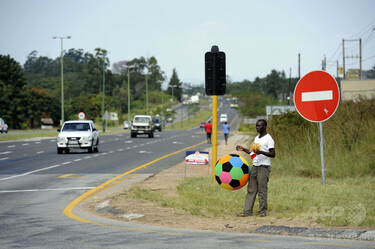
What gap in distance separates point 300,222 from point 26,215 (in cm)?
484

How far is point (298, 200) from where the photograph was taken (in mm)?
11367

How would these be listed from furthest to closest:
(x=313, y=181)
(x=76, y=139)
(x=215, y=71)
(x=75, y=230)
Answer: (x=76, y=139), (x=313, y=181), (x=215, y=71), (x=75, y=230)

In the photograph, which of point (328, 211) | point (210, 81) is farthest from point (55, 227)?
point (210, 81)

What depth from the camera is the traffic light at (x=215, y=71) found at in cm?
1340

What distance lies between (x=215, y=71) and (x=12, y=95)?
88167 mm

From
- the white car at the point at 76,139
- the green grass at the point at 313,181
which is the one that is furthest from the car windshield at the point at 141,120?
the green grass at the point at 313,181

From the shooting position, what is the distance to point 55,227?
30.9ft

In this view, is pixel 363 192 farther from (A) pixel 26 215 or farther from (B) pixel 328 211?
(A) pixel 26 215

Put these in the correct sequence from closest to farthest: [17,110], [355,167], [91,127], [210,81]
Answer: [210,81]
[355,167]
[91,127]
[17,110]

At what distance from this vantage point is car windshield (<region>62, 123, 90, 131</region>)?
32.4 metres

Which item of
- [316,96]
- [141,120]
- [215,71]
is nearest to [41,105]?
[141,120]

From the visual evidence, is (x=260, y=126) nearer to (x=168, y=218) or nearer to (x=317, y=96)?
(x=168, y=218)

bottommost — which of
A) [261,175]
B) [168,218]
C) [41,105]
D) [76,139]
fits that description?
[168,218]

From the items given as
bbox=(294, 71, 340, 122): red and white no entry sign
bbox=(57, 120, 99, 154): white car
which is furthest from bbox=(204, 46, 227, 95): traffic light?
bbox=(57, 120, 99, 154): white car
